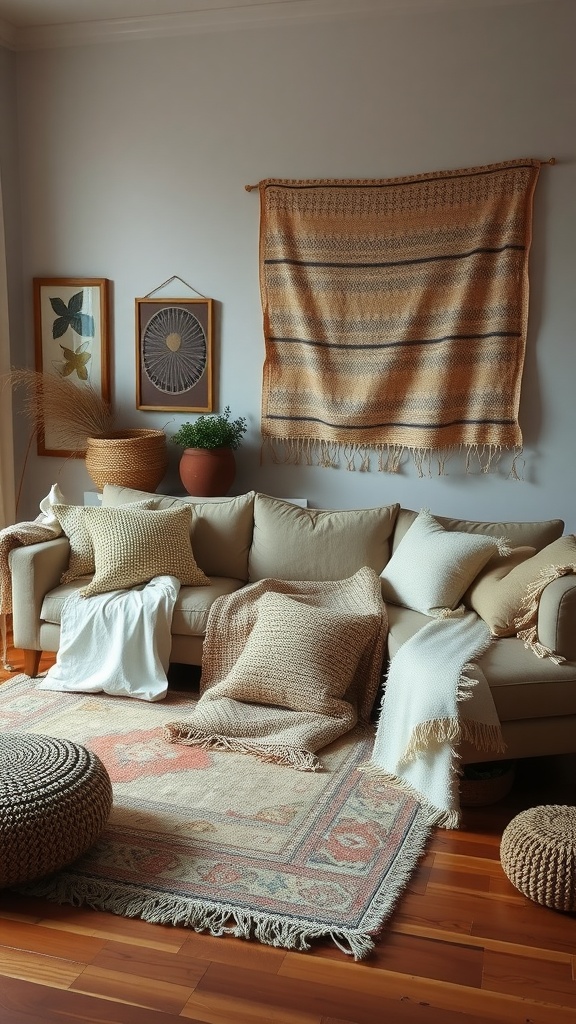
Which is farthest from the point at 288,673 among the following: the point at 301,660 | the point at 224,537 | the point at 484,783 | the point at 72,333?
the point at 72,333

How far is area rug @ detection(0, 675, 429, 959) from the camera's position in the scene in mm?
2242

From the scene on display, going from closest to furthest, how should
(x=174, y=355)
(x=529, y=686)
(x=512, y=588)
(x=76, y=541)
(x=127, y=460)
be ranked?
(x=529, y=686), (x=512, y=588), (x=76, y=541), (x=127, y=460), (x=174, y=355)

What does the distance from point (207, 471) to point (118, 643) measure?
1.20m

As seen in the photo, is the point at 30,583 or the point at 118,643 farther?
the point at 30,583

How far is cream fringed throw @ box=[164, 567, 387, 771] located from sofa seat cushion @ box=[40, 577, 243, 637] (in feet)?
0.19

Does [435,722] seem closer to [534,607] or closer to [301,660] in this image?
[534,607]

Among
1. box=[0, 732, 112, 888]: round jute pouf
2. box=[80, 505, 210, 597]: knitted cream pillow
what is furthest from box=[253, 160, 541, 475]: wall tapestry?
box=[0, 732, 112, 888]: round jute pouf

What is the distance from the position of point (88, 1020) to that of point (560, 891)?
113 centimetres

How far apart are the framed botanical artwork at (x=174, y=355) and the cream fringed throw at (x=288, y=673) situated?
1.59 m

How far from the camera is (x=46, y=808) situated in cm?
230

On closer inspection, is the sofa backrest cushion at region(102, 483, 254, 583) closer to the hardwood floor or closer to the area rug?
the area rug

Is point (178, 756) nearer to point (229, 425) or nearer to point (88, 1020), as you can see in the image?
point (88, 1020)

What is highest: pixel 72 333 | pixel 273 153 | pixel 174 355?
pixel 273 153

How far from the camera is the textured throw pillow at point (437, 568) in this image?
11.5 feet
